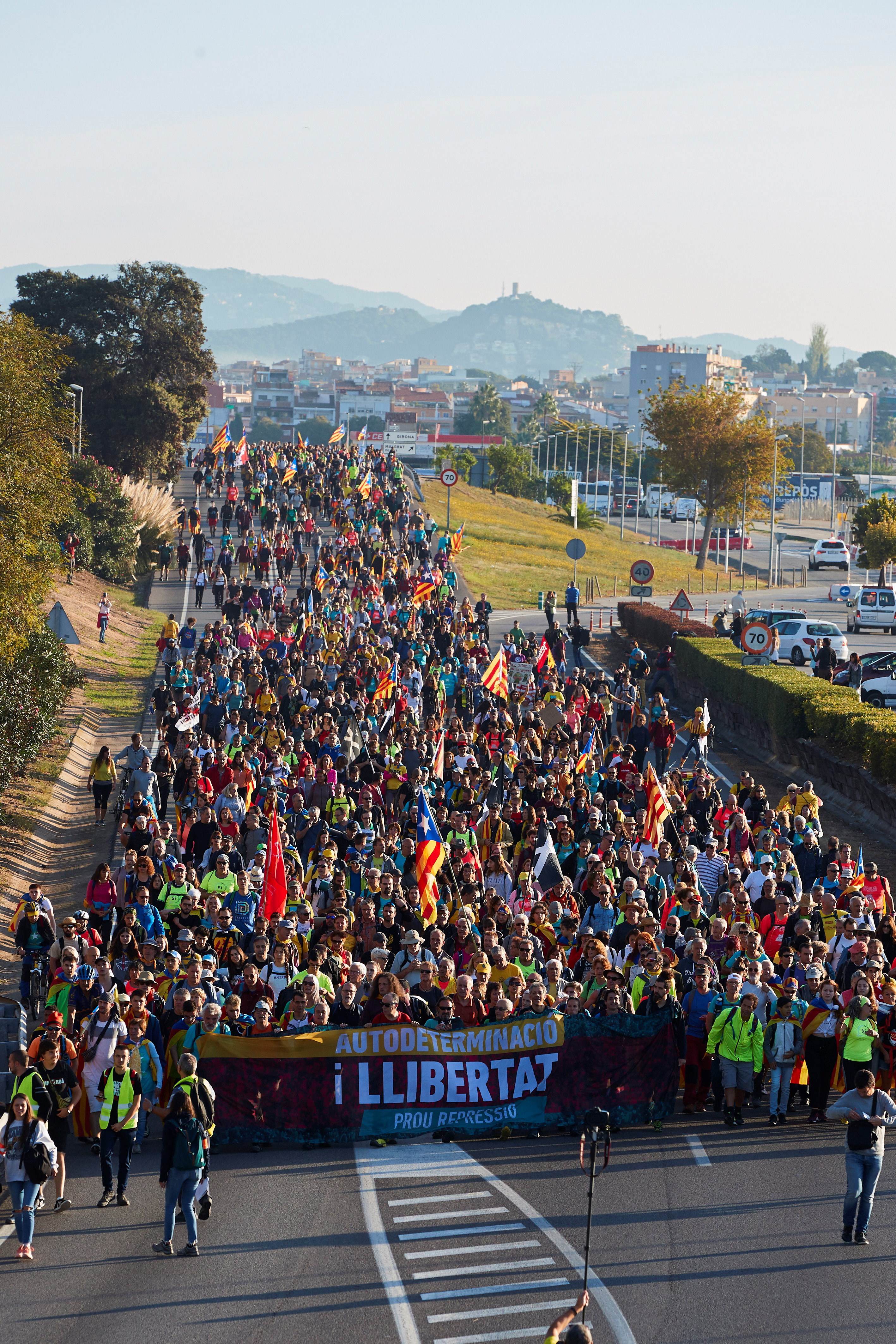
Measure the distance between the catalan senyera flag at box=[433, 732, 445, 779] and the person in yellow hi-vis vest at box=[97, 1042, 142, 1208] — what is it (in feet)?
32.4

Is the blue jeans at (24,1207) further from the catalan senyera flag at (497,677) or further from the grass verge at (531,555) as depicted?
the grass verge at (531,555)

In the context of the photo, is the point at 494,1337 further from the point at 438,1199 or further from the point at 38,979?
the point at 38,979

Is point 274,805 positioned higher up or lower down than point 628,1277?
higher up

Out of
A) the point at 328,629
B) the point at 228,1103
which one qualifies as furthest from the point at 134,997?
the point at 328,629

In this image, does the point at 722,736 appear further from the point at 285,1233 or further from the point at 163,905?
the point at 285,1233

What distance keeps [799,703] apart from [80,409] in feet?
125

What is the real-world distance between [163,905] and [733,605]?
30872mm

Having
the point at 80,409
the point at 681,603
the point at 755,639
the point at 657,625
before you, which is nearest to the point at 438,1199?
the point at 755,639

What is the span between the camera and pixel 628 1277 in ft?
33.7

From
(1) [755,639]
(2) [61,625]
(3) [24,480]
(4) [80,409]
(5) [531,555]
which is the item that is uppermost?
(4) [80,409]

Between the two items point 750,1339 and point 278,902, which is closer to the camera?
point 750,1339

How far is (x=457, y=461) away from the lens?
116 meters

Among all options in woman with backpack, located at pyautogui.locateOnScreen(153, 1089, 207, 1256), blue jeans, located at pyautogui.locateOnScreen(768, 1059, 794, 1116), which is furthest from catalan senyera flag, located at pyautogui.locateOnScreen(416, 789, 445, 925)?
woman with backpack, located at pyautogui.locateOnScreen(153, 1089, 207, 1256)

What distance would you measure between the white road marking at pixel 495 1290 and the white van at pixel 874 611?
136ft
